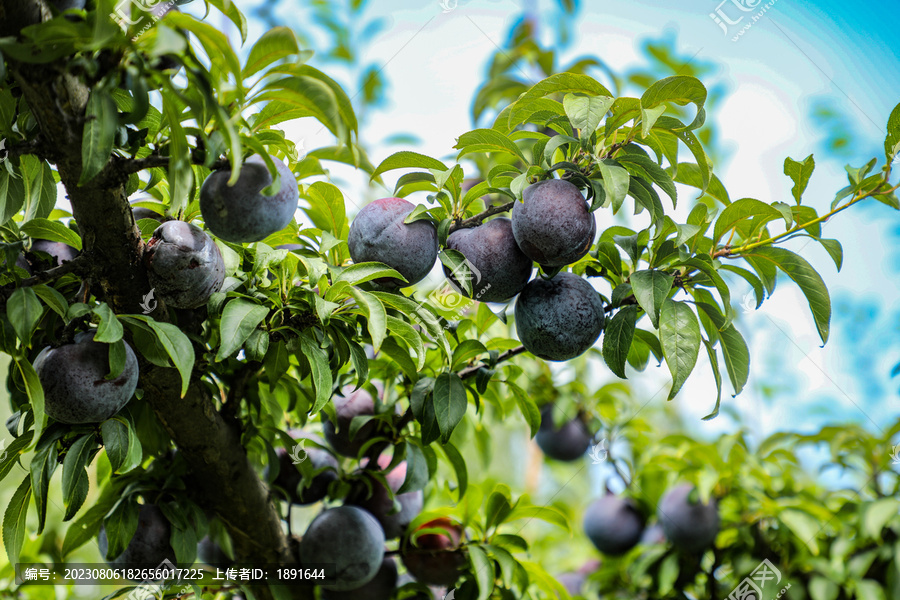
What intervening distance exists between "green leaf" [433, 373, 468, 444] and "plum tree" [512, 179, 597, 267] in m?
0.23

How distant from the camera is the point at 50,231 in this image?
83 centimetres

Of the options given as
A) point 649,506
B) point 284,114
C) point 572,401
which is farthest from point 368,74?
point 649,506

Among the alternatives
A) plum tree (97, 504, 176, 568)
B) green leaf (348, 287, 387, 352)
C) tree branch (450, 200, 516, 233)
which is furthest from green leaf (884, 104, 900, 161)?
plum tree (97, 504, 176, 568)

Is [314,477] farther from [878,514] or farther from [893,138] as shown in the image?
[878,514]

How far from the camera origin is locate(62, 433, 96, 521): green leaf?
2.50 feet

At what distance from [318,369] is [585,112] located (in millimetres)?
459

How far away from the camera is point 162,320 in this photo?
2.71 feet

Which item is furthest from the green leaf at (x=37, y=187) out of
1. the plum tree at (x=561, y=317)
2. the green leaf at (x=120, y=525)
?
the plum tree at (x=561, y=317)

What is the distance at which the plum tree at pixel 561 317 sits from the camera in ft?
2.97

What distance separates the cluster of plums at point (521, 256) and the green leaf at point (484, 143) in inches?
3.1

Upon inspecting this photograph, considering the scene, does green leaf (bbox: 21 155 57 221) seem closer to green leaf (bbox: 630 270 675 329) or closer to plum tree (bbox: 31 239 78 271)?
plum tree (bbox: 31 239 78 271)

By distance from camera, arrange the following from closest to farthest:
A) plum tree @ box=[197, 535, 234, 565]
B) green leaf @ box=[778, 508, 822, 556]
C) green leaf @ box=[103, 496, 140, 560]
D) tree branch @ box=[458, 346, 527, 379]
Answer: green leaf @ box=[103, 496, 140, 560], tree branch @ box=[458, 346, 527, 379], plum tree @ box=[197, 535, 234, 565], green leaf @ box=[778, 508, 822, 556]

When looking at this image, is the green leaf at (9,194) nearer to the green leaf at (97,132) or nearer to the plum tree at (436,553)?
the green leaf at (97,132)

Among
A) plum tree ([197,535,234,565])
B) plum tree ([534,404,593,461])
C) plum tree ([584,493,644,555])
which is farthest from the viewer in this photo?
plum tree ([534,404,593,461])
